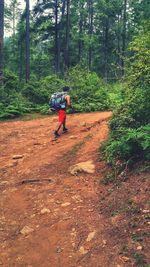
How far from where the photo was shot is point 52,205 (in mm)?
7711

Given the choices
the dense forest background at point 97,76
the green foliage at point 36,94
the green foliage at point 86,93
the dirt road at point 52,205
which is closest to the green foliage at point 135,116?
the dense forest background at point 97,76

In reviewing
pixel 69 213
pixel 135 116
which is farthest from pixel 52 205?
pixel 135 116

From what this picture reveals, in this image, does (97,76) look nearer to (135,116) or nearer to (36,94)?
(36,94)

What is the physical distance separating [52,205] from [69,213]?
57cm

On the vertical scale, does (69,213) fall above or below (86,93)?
below

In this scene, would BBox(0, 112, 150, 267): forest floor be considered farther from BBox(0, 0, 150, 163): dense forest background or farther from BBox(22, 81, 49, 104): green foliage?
BBox(22, 81, 49, 104): green foliage

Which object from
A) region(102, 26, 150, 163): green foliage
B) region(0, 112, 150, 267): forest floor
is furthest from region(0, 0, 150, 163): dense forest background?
region(0, 112, 150, 267): forest floor

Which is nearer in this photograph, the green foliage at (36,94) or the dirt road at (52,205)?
the dirt road at (52,205)

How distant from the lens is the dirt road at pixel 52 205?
241 inches

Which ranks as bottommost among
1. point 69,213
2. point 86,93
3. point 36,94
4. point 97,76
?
point 69,213

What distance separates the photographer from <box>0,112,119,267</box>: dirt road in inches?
241

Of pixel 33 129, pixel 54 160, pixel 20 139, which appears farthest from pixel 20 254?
pixel 33 129

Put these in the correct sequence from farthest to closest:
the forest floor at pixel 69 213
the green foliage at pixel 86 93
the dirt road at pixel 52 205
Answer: the green foliage at pixel 86 93 → the dirt road at pixel 52 205 → the forest floor at pixel 69 213

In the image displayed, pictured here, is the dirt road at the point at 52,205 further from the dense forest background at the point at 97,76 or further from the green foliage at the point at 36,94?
the green foliage at the point at 36,94
